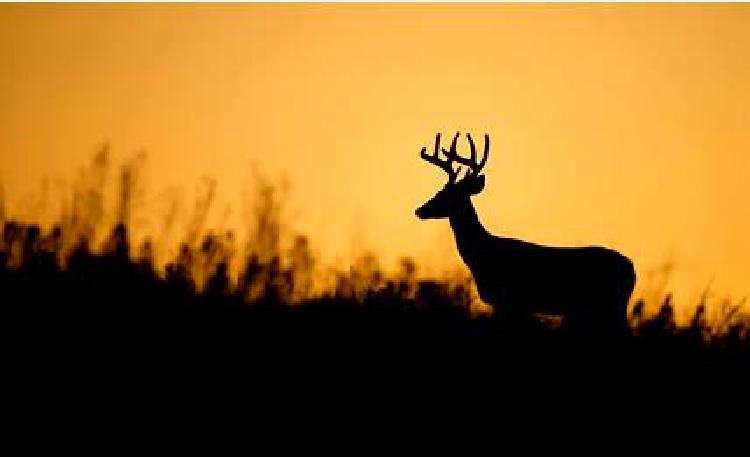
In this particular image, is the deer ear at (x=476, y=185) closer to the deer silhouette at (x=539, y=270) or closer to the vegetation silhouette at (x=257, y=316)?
the deer silhouette at (x=539, y=270)

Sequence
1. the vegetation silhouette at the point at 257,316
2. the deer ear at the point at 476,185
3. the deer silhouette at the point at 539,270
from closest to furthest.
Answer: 1. the vegetation silhouette at the point at 257,316
2. the deer silhouette at the point at 539,270
3. the deer ear at the point at 476,185

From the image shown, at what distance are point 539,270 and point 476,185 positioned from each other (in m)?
1.27

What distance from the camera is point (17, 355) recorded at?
8531 millimetres

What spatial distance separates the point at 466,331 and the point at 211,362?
282 centimetres

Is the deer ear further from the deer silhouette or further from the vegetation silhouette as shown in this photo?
the vegetation silhouette

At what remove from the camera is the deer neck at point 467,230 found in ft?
45.5

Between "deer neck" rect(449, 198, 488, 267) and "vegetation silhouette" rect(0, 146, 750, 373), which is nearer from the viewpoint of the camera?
"vegetation silhouette" rect(0, 146, 750, 373)

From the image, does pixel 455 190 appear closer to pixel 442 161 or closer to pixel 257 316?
pixel 442 161

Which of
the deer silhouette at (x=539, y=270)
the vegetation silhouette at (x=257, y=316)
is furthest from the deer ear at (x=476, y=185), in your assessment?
the vegetation silhouette at (x=257, y=316)

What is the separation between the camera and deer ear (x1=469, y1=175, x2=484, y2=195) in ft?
46.4

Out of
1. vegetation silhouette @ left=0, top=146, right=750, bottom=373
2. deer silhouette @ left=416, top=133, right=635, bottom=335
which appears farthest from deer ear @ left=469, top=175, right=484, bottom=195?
vegetation silhouette @ left=0, top=146, right=750, bottom=373

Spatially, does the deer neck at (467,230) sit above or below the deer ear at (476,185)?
below

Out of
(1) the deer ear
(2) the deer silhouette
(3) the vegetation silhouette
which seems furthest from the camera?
(1) the deer ear

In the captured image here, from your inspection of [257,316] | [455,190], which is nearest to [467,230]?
[455,190]
